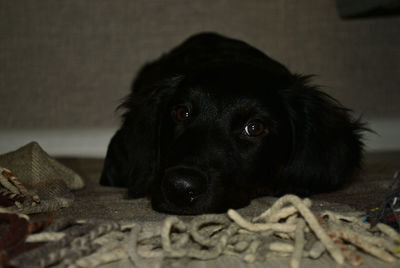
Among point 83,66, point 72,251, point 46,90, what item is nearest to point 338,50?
point 83,66

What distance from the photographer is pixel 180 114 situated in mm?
1701

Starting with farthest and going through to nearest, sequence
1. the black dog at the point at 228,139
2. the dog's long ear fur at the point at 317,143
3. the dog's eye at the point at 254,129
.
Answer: the dog's long ear fur at the point at 317,143
the dog's eye at the point at 254,129
the black dog at the point at 228,139

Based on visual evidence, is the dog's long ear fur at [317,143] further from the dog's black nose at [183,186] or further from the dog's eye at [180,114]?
the dog's black nose at [183,186]

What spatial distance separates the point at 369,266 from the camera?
91 cm

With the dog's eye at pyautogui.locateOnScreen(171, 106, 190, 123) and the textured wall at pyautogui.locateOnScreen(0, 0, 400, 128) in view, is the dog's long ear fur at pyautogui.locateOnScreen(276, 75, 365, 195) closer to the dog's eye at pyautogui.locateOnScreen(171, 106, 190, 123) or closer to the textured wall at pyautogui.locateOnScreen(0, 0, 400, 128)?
the dog's eye at pyautogui.locateOnScreen(171, 106, 190, 123)

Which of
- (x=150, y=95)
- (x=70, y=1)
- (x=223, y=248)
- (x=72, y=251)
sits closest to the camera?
(x=72, y=251)

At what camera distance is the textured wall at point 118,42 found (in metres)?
3.48

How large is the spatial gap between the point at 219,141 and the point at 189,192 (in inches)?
10.7

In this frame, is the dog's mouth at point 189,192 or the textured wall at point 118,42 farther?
the textured wall at point 118,42

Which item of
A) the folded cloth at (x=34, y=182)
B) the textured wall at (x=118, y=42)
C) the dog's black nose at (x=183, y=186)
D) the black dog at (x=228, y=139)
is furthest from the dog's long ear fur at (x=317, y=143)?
the textured wall at (x=118, y=42)

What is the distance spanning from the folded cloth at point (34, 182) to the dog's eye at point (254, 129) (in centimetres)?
62

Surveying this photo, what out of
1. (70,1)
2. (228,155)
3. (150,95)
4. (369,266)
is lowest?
(369,266)

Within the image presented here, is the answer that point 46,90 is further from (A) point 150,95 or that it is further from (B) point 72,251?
(B) point 72,251

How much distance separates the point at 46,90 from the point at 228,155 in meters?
2.42
